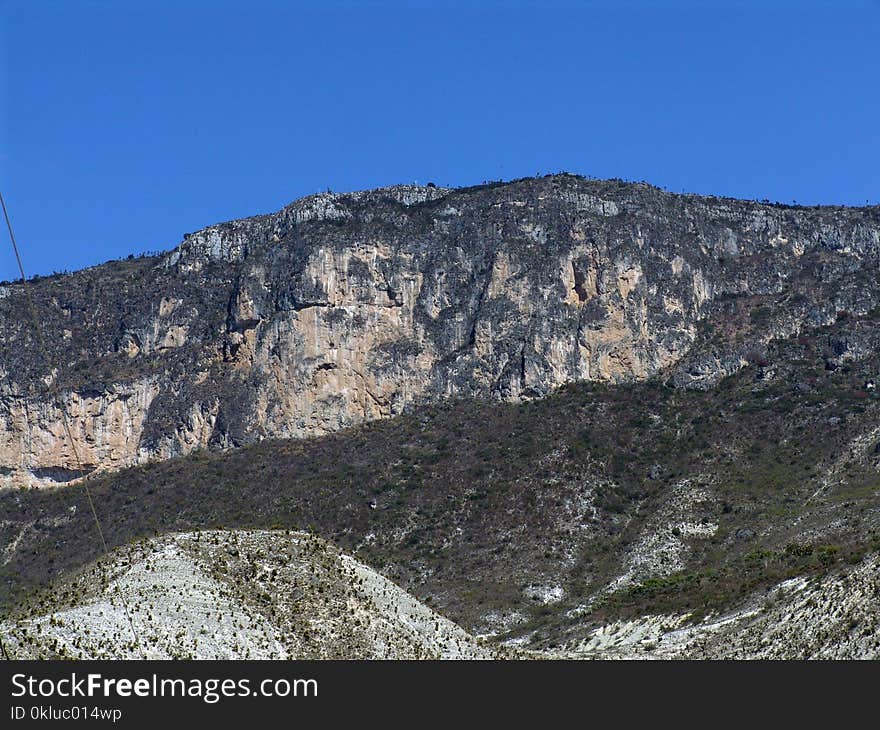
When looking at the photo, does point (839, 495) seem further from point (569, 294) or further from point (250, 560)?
point (250, 560)

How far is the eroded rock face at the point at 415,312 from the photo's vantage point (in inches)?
6629

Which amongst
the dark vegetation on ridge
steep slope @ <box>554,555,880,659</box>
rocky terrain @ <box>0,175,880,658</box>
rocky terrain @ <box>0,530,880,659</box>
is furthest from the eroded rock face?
rocky terrain @ <box>0,530,880,659</box>

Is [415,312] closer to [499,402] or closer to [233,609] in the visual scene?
[499,402]

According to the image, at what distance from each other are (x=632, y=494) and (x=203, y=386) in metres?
56.3

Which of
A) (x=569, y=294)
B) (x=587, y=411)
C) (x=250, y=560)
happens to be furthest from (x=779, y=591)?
(x=569, y=294)

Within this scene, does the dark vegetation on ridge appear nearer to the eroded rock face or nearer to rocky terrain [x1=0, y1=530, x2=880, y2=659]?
the eroded rock face

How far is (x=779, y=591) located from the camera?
8481 centimetres

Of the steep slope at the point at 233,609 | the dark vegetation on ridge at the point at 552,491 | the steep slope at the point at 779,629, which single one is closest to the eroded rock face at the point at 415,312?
the dark vegetation on ridge at the point at 552,491

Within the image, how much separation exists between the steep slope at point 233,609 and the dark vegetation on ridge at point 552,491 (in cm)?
4402

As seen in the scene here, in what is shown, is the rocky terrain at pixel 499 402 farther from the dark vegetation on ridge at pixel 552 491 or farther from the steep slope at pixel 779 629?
the steep slope at pixel 779 629

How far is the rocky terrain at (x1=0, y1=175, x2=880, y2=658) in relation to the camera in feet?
398

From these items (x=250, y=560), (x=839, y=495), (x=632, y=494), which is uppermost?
(x=632, y=494)

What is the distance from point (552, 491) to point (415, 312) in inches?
1738

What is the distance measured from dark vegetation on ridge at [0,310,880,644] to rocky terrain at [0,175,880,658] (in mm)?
379
